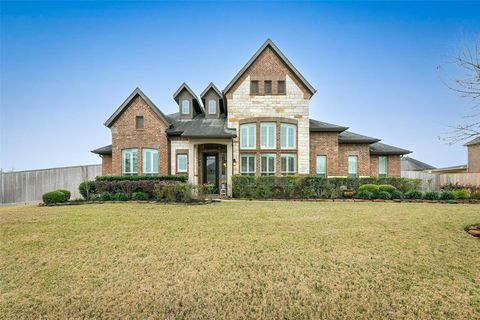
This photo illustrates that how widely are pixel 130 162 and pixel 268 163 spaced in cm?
1023

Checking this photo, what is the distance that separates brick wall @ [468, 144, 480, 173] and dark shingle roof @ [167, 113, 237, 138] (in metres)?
28.9

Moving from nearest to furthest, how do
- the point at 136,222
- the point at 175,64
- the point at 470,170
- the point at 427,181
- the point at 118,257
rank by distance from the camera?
1. the point at 118,257
2. the point at 136,222
3. the point at 175,64
4. the point at 427,181
5. the point at 470,170

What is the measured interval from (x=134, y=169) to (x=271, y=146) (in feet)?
33.7

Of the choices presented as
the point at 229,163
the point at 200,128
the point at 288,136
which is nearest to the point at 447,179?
the point at 288,136

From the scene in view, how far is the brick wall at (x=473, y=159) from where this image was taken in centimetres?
3012

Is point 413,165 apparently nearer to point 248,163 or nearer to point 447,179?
point 447,179

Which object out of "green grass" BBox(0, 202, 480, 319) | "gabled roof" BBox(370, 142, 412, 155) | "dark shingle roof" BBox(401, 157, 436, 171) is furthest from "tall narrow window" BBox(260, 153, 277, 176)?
"dark shingle roof" BBox(401, 157, 436, 171)

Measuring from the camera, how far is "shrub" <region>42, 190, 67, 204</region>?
1452 cm

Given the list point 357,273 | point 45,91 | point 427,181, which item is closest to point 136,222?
point 357,273

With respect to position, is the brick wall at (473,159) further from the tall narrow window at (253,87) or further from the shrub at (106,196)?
the shrub at (106,196)

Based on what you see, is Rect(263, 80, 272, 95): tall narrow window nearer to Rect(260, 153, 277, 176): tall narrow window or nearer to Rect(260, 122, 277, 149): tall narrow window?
Rect(260, 122, 277, 149): tall narrow window

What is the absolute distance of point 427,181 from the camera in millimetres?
24328

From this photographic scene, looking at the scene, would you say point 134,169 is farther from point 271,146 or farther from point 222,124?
point 271,146

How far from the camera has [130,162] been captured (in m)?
19.9
